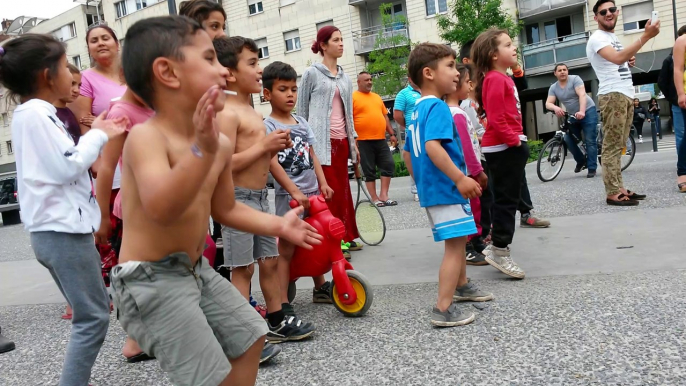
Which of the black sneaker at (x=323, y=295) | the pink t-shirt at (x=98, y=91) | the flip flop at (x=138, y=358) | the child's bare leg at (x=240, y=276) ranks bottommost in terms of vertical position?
the black sneaker at (x=323, y=295)

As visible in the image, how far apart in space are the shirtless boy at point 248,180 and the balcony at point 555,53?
26.2 metres

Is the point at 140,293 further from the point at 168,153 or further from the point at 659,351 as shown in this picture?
the point at 659,351

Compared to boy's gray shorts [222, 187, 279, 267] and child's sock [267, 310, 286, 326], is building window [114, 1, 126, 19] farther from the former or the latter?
child's sock [267, 310, 286, 326]

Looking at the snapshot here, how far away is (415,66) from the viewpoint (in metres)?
3.33

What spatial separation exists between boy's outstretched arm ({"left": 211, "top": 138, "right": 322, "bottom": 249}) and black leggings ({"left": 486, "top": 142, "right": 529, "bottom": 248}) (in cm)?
224

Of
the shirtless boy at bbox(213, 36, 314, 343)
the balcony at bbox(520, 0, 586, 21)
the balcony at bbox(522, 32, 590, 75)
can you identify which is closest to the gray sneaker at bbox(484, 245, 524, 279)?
the shirtless boy at bbox(213, 36, 314, 343)

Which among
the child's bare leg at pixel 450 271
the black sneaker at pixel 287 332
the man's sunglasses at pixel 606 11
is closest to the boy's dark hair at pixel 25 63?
the black sneaker at pixel 287 332

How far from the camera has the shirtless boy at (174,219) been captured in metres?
1.62

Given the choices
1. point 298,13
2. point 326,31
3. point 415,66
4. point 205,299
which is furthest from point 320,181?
point 298,13

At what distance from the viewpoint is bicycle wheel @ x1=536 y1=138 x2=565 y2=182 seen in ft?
29.8

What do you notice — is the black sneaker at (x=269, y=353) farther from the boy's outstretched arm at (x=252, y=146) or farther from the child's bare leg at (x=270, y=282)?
the boy's outstretched arm at (x=252, y=146)

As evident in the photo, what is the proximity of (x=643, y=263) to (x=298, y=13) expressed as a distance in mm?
31884

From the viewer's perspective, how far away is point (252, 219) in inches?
78.5

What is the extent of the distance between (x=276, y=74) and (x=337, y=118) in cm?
151
